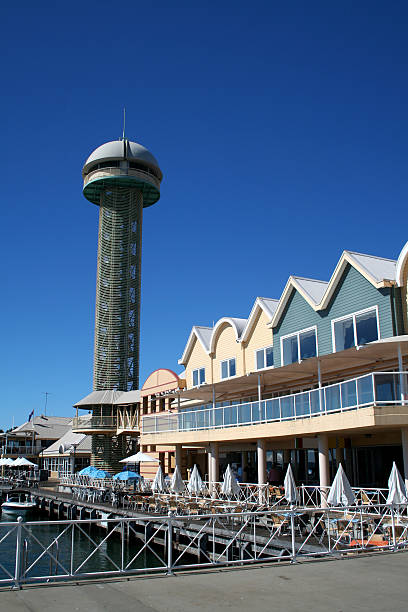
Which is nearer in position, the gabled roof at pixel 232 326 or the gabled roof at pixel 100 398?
the gabled roof at pixel 232 326

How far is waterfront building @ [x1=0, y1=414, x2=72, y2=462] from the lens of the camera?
→ 84188 millimetres

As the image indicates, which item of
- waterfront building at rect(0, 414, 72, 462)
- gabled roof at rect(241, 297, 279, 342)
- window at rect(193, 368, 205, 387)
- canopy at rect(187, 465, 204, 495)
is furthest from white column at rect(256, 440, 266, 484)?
waterfront building at rect(0, 414, 72, 462)

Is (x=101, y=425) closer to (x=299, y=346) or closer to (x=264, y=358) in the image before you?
(x=264, y=358)

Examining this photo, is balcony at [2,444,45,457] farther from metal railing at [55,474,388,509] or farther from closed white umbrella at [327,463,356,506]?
closed white umbrella at [327,463,356,506]

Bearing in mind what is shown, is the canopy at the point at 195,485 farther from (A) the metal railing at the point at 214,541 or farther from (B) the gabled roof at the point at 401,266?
(B) the gabled roof at the point at 401,266

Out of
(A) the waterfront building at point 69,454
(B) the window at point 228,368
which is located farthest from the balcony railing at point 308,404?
(A) the waterfront building at point 69,454

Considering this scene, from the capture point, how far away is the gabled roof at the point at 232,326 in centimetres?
3541

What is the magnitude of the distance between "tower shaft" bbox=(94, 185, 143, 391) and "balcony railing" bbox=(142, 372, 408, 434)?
34.2 metres

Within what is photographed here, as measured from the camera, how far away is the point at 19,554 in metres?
10.9

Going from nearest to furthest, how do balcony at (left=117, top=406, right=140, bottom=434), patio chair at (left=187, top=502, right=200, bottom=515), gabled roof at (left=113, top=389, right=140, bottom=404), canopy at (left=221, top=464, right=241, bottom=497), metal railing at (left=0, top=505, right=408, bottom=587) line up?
metal railing at (left=0, top=505, right=408, bottom=587) → canopy at (left=221, top=464, right=241, bottom=497) → patio chair at (left=187, top=502, right=200, bottom=515) → balcony at (left=117, top=406, right=140, bottom=434) → gabled roof at (left=113, top=389, right=140, bottom=404)

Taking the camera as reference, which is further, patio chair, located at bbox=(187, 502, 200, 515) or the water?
patio chair, located at bbox=(187, 502, 200, 515)

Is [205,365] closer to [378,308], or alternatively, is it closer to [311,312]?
[311,312]

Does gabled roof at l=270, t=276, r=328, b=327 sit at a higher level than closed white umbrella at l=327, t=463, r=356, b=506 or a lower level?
higher

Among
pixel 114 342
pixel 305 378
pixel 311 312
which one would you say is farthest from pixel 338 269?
pixel 114 342
